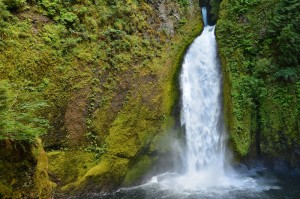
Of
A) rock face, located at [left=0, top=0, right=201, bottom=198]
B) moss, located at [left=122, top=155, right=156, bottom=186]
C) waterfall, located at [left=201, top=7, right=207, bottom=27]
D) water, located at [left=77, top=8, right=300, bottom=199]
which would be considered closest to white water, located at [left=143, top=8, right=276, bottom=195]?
water, located at [left=77, top=8, right=300, bottom=199]

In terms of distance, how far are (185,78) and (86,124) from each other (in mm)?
4529

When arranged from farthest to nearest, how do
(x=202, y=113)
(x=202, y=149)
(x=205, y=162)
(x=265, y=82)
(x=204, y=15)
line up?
(x=204, y=15), (x=265, y=82), (x=202, y=113), (x=202, y=149), (x=205, y=162)

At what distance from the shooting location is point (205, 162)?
1048cm

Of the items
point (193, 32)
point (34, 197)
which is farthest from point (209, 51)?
point (34, 197)

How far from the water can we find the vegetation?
556 millimetres

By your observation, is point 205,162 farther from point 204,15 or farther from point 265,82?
point 204,15

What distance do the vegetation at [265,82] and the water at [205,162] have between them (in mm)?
556

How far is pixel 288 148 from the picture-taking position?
34.4 ft

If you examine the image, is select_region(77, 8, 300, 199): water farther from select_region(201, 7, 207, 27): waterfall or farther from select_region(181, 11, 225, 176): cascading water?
select_region(201, 7, 207, 27): waterfall

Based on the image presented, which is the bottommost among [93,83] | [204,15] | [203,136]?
[203,136]

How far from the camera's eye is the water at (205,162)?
8734mm

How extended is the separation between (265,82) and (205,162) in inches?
155

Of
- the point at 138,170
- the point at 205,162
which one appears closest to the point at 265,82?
the point at 205,162

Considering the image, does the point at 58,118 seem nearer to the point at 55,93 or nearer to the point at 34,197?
the point at 55,93
